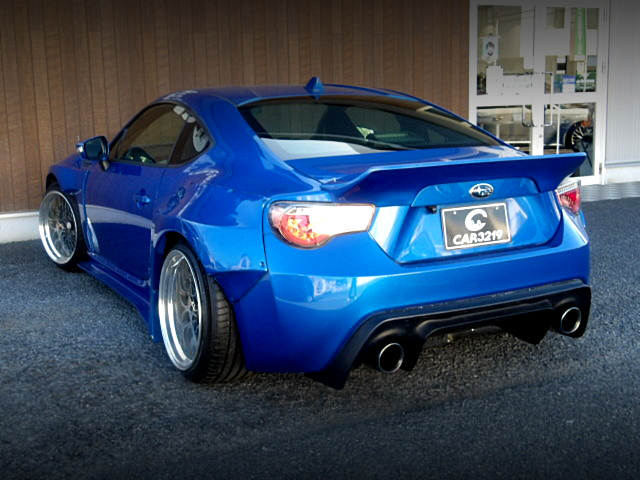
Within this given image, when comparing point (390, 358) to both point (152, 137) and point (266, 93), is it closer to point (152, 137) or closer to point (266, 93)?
point (266, 93)

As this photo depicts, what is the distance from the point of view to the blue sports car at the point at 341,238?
3.09 m

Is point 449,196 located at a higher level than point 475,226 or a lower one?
higher

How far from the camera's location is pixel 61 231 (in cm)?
598

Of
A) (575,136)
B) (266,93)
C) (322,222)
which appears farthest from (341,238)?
(575,136)

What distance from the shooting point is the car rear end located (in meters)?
3.08

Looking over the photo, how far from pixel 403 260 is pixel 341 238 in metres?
0.25

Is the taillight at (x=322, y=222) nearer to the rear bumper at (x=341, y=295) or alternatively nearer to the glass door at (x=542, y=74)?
the rear bumper at (x=341, y=295)

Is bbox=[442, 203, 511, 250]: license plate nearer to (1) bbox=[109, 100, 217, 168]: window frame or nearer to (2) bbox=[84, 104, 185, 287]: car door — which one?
(1) bbox=[109, 100, 217, 168]: window frame

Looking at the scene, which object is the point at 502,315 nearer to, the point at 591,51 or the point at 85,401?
the point at 85,401

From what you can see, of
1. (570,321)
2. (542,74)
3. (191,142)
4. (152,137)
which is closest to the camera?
(570,321)

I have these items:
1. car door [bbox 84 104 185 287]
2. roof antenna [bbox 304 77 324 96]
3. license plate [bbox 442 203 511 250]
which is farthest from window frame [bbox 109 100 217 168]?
license plate [bbox 442 203 511 250]

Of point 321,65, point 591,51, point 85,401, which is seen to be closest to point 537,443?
point 85,401

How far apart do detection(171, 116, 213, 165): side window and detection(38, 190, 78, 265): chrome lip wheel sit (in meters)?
1.93

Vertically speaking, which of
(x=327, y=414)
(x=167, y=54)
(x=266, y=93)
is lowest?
(x=327, y=414)
